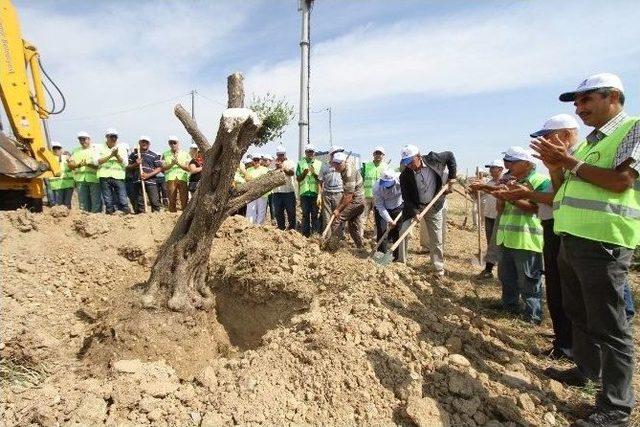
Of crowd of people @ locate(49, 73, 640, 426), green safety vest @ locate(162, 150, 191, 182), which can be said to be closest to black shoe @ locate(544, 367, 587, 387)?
crowd of people @ locate(49, 73, 640, 426)

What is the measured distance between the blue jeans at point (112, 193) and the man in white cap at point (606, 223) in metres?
7.06

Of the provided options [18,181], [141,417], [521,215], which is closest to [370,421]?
[141,417]

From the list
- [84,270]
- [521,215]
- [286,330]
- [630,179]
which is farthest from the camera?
[84,270]

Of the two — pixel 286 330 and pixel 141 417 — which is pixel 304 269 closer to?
pixel 286 330

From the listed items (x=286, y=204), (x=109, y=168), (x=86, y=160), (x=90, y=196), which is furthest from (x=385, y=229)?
(x=90, y=196)

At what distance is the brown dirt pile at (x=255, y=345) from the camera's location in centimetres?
241

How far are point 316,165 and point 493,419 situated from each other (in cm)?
599

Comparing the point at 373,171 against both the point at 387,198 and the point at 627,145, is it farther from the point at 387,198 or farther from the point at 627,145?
the point at 627,145

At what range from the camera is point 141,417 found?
7.68 feet

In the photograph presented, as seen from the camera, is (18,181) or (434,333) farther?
(18,181)

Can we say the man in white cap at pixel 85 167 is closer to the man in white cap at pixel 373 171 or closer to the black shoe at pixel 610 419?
the man in white cap at pixel 373 171

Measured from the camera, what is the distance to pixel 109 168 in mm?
7262

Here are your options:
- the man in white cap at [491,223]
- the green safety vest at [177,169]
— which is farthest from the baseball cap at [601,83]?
the green safety vest at [177,169]

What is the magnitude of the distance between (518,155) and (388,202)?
8.87ft
